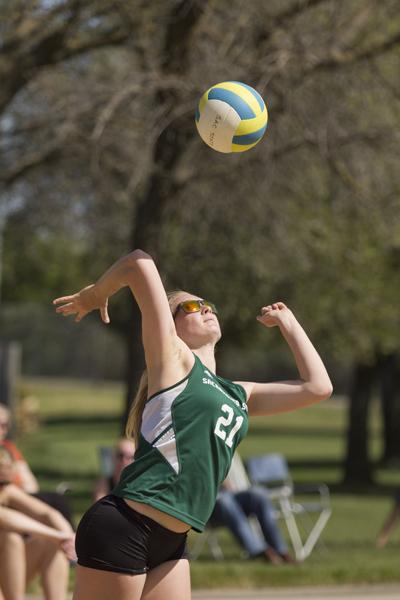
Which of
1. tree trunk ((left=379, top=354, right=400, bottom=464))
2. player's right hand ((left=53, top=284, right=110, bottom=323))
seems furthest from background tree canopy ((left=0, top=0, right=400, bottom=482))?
tree trunk ((left=379, top=354, right=400, bottom=464))

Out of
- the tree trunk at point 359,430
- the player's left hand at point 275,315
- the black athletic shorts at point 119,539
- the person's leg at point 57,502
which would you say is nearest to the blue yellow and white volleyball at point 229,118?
the player's left hand at point 275,315

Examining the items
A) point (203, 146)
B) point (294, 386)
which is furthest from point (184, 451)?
point (203, 146)

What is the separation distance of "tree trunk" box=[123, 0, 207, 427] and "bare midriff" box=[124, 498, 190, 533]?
6720 millimetres

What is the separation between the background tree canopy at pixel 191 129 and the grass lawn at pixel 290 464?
275cm

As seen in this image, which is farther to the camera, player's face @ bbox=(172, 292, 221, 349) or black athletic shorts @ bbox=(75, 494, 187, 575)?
player's face @ bbox=(172, 292, 221, 349)

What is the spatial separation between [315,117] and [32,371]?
3547 centimetres

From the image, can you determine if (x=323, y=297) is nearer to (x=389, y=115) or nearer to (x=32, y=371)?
(x=389, y=115)

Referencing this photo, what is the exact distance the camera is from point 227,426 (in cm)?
393

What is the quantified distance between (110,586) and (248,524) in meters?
7.29

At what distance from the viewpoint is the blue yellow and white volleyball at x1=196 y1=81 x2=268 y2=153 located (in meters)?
5.25

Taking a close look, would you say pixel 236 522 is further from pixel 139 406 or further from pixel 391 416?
pixel 391 416

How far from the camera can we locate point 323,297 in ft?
61.7

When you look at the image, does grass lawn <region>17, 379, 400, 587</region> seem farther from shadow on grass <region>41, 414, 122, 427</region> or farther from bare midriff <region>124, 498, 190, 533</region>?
bare midriff <region>124, 498, 190, 533</region>

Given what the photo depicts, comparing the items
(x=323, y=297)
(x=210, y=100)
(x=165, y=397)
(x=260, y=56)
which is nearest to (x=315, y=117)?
(x=260, y=56)
